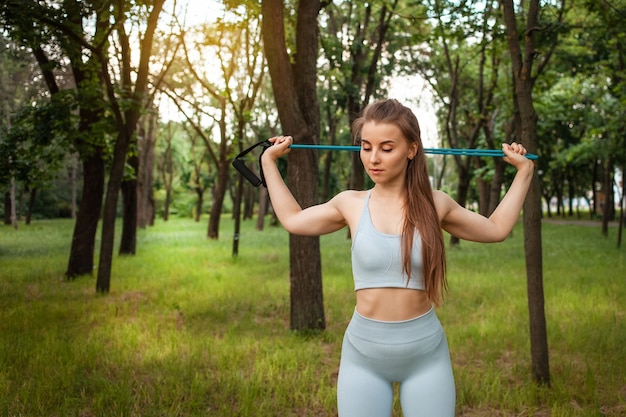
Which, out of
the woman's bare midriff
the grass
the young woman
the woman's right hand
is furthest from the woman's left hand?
the grass

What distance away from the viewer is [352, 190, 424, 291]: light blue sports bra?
235 centimetres

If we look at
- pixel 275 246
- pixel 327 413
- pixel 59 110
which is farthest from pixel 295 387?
pixel 275 246

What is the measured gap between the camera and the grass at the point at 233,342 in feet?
15.8

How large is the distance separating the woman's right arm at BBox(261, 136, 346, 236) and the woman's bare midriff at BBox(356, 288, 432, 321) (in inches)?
14.6

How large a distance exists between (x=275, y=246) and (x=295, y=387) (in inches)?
566

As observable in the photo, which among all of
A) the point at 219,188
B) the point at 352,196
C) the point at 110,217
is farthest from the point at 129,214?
the point at 352,196

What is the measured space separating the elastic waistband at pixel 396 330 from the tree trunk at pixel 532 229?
2.95m

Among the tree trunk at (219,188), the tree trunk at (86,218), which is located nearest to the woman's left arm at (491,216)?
the tree trunk at (86,218)

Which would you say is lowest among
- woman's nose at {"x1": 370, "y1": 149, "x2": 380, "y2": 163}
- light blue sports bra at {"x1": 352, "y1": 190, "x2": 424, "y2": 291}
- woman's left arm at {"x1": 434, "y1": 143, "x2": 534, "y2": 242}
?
light blue sports bra at {"x1": 352, "y1": 190, "x2": 424, "y2": 291}

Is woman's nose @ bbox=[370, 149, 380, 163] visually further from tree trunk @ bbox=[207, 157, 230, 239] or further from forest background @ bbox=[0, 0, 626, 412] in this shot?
tree trunk @ bbox=[207, 157, 230, 239]

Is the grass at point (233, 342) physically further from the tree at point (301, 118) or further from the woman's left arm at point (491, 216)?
the woman's left arm at point (491, 216)

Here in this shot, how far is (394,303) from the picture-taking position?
2.38m

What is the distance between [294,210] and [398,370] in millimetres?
828

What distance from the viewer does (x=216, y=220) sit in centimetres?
2295
